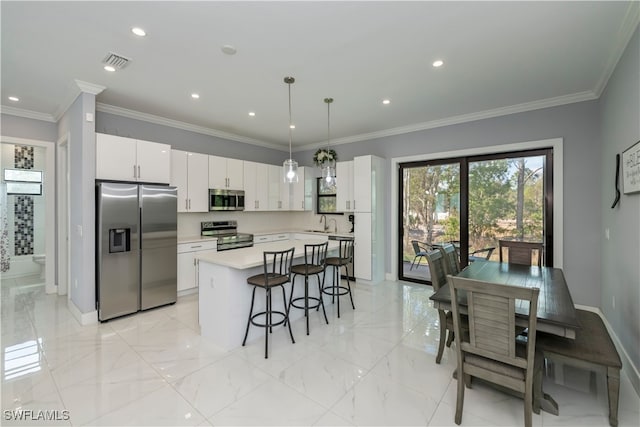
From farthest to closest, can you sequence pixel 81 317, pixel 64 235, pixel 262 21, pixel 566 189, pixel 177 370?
pixel 64 235 < pixel 566 189 < pixel 81 317 < pixel 177 370 < pixel 262 21

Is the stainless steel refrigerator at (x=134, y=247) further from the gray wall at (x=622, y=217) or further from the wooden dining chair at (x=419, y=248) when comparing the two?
the gray wall at (x=622, y=217)

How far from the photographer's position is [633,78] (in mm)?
2373

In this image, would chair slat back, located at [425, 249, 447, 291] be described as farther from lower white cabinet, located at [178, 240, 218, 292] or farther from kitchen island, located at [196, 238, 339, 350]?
lower white cabinet, located at [178, 240, 218, 292]

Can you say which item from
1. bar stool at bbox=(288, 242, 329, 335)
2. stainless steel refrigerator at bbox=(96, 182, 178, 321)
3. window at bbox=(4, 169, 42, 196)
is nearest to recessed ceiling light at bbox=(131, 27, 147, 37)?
stainless steel refrigerator at bbox=(96, 182, 178, 321)

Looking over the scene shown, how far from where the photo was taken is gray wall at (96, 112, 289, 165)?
4195 millimetres

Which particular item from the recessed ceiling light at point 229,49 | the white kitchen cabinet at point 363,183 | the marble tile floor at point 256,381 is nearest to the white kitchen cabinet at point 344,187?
the white kitchen cabinet at point 363,183

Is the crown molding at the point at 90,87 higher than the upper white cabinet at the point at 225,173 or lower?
higher

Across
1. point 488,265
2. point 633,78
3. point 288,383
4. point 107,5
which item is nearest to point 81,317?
point 288,383

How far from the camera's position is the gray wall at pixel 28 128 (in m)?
4.08

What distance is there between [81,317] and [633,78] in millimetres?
6174

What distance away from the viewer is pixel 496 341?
1.79 m

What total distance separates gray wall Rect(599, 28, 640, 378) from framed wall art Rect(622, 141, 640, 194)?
7 centimetres

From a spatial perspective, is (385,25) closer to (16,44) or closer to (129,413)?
(16,44)

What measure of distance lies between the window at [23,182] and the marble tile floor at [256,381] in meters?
3.66
